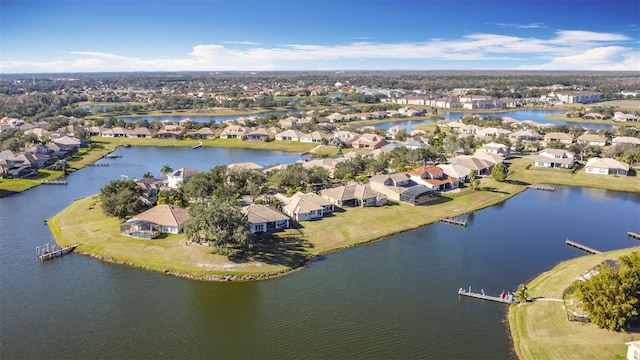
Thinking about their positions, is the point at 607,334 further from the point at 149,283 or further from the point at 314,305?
the point at 149,283

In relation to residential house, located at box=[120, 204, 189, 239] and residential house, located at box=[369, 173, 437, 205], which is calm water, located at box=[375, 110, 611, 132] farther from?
residential house, located at box=[120, 204, 189, 239]

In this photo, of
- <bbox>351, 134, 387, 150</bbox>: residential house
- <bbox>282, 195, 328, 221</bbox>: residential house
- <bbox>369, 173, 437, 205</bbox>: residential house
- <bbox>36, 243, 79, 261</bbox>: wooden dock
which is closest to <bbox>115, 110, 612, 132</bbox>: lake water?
<bbox>351, 134, 387, 150</bbox>: residential house

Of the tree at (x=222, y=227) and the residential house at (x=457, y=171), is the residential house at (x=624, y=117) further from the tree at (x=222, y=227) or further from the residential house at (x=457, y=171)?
the tree at (x=222, y=227)

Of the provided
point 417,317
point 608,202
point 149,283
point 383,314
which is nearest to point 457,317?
point 417,317

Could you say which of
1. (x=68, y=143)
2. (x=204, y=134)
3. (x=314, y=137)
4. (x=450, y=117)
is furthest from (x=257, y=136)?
(x=450, y=117)

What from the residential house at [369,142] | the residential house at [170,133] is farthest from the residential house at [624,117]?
the residential house at [170,133]
